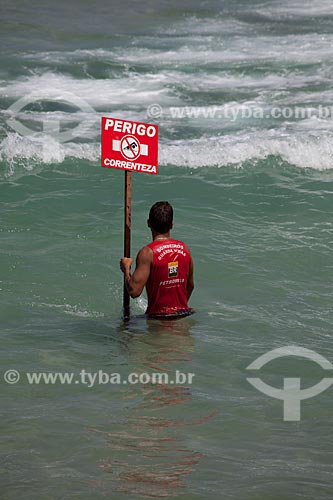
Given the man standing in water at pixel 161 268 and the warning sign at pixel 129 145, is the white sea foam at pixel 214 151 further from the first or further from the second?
the man standing in water at pixel 161 268

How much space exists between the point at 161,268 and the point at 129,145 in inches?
41.5

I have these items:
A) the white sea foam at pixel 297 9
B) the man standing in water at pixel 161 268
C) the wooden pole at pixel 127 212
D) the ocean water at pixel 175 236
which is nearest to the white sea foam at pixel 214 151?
the ocean water at pixel 175 236

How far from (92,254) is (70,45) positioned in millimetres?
10725

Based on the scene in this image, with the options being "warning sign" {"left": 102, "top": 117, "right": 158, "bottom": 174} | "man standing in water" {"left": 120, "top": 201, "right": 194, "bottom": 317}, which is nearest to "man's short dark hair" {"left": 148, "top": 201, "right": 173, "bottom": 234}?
"man standing in water" {"left": 120, "top": 201, "right": 194, "bottom": 317}

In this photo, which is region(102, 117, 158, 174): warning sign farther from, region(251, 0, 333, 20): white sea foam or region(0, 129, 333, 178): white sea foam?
region(251, 0, 333, 20): white sea foam

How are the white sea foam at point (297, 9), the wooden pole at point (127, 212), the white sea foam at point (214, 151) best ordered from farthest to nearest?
1. the white sea foam at point (297, 9)
2. the white sea foam at point (214, 151)
3. the wooden pole at point (127, 212)

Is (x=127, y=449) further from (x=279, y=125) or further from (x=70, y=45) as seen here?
(x=70, y=45)

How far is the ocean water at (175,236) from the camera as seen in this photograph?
588 cm

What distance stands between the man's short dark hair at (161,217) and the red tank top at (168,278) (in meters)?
0.11

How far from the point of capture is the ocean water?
5879mm

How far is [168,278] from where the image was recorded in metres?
8.08

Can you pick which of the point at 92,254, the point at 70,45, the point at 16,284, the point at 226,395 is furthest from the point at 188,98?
the point at 226,395

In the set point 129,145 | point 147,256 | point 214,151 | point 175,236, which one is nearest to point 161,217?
point 147,256

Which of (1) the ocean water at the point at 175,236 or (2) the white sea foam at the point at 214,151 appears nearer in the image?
(1) the ocean water at the point at 175,236
